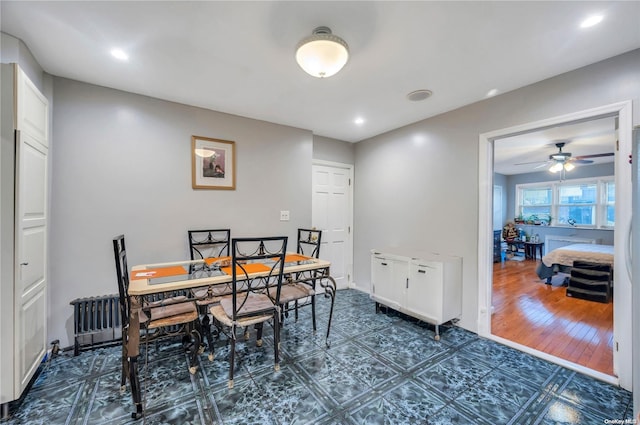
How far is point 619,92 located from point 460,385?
98.0 inches

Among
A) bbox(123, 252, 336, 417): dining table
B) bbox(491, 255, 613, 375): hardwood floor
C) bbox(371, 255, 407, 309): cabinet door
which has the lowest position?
bbox(491, 255, 613, 375): hardwood floor

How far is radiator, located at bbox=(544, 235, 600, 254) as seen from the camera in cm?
628

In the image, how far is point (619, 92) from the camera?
198 centimetres

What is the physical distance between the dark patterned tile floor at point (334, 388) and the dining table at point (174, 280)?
0.29 metres

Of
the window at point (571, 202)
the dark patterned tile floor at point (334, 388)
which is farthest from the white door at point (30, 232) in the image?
the window at point (571, 202)

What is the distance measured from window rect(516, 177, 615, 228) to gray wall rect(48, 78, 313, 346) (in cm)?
742

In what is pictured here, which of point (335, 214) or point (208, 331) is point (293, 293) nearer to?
point (208, 331)

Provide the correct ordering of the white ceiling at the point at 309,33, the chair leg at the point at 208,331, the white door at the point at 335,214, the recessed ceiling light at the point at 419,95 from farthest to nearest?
the white door at the point at 335,214 < the recessed ceiling light at the point at 419,95 < the chair leg at the point at 208,331 < the white ceiling at the point at 309,33

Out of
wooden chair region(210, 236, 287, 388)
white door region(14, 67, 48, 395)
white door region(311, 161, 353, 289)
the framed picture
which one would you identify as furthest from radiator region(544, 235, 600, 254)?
white door region(14, 67, 48, 395)

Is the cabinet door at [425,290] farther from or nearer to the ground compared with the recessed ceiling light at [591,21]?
nearer to the ground

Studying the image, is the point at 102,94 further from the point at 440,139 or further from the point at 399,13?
the point at 440,139

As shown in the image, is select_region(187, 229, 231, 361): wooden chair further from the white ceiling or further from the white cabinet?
the white cabinet

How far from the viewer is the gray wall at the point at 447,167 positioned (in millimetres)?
2121

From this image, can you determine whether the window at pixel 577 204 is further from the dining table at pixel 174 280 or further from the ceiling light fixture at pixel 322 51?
the ceiling light fixture at pixel 322 51
